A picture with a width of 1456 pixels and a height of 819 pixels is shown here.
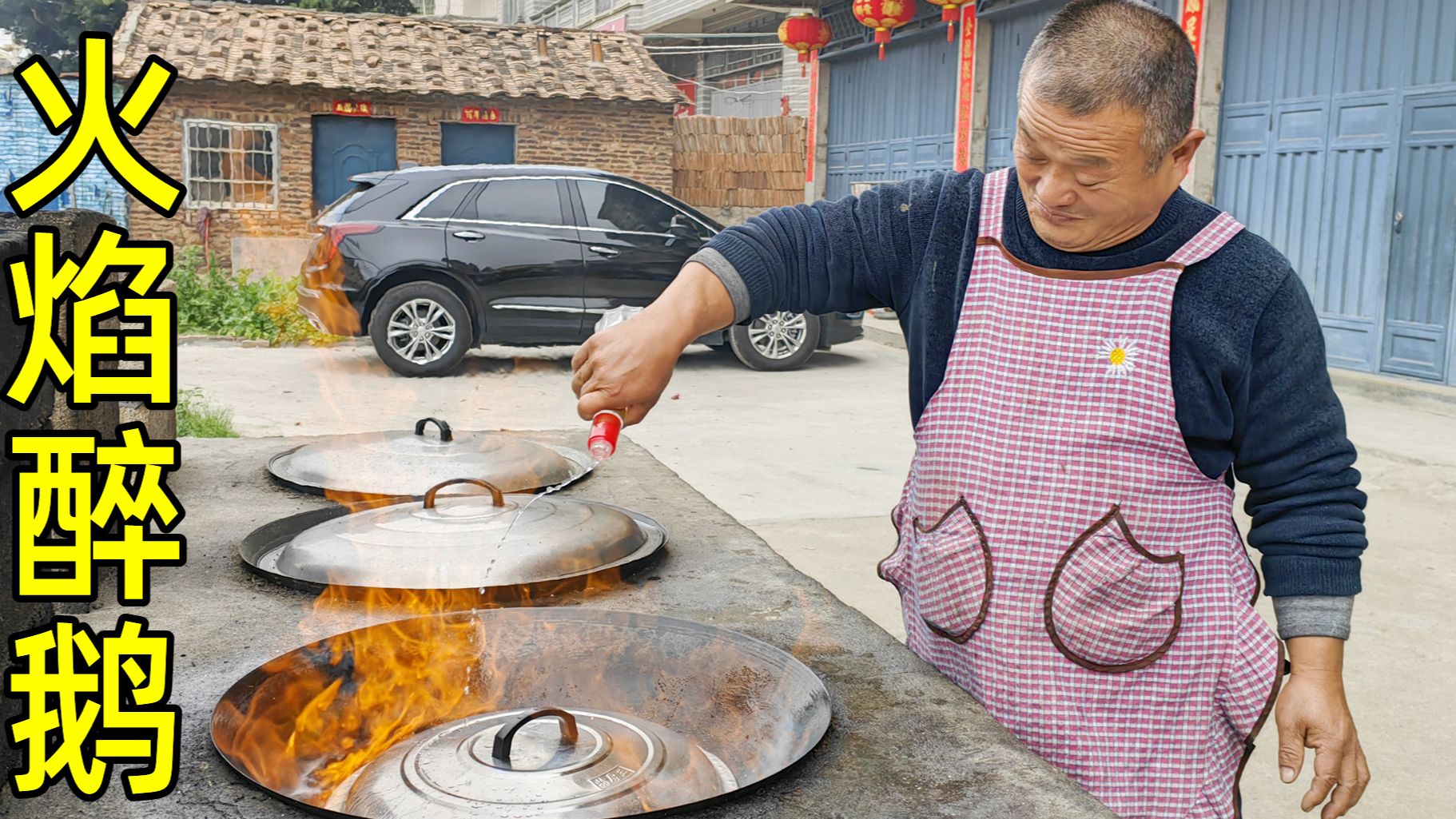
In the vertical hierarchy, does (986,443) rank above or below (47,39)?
below

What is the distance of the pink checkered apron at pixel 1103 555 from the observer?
173cm

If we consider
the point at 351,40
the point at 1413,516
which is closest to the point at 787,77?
the point at 351,40

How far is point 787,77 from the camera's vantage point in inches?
788

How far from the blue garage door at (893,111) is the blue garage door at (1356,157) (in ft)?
13.9

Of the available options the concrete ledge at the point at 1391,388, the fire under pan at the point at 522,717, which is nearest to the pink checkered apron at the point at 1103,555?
the fire under pan at the point at 522,717

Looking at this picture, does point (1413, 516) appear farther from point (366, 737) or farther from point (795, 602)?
point (366, 737)

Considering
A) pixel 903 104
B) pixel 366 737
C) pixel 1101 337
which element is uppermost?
pixel 903 104

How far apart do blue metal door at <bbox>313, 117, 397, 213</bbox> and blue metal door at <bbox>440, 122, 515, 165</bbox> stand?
2.31 ft

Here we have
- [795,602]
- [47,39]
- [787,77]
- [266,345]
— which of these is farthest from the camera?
[47,39]

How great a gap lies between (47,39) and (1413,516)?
27083 mm

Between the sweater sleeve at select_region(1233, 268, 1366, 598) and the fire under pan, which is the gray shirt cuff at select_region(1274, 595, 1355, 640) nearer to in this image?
the sweater sleeve at select_region(1233, 268, 1366, 598)

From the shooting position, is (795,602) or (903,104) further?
(903,104)

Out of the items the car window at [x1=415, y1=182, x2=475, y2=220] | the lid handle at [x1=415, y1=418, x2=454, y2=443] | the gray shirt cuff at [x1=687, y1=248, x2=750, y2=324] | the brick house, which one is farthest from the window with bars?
the gray shirt cuff at [x1=687, y1=248, x2=750, y2=324]

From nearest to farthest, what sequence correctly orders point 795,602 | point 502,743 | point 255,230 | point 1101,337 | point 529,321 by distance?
point 502,743 → point 1101,337 → point 795,602 → point 529,321 → point 255,230
